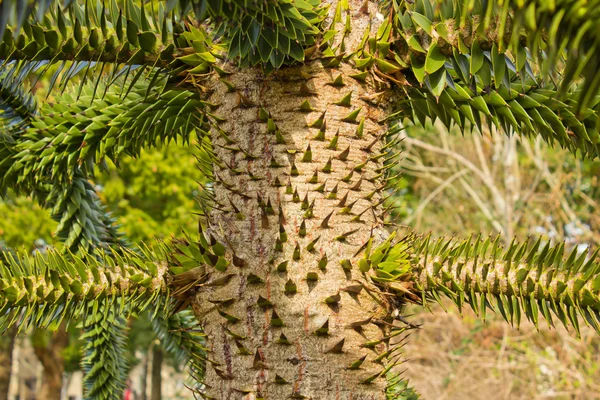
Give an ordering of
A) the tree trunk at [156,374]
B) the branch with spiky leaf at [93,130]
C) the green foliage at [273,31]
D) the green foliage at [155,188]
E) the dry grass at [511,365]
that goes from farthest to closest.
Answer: the tree trunk at [156,374]
the green foliage at [155,188]
the dry grass at [511,365]
the branch with spiky leaf at [93,130]
the green foliage at [273,31]

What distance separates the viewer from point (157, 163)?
11602 millimetres

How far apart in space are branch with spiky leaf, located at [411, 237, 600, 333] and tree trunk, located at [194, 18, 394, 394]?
178mm

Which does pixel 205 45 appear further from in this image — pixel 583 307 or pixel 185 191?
pixel 185 191

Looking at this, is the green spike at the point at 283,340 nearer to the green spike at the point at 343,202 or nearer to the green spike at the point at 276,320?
the green spike at the point at 276,320

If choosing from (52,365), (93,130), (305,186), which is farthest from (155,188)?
(305,186)

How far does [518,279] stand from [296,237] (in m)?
0.58

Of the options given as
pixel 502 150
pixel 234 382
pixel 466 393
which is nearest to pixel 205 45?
pixel 234 382

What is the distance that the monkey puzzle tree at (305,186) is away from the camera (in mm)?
1418

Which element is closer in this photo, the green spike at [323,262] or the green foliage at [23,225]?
the green spike at [323,262]

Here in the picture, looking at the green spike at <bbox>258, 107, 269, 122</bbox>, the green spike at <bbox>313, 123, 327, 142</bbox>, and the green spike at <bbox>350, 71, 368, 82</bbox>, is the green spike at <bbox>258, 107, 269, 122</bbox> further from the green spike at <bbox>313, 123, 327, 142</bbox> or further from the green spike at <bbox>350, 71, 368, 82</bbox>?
the green spike at <bbox>350, 71, 368, 82</bbox>

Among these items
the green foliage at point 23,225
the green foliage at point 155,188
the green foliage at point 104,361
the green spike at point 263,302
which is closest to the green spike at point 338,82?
the green spike at point 263,302

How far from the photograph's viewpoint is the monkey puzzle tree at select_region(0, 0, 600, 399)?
142 cm

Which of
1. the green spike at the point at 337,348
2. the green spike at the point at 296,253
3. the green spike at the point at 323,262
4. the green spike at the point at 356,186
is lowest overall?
the green spike at the point at 337,348

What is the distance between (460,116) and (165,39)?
822 mm
